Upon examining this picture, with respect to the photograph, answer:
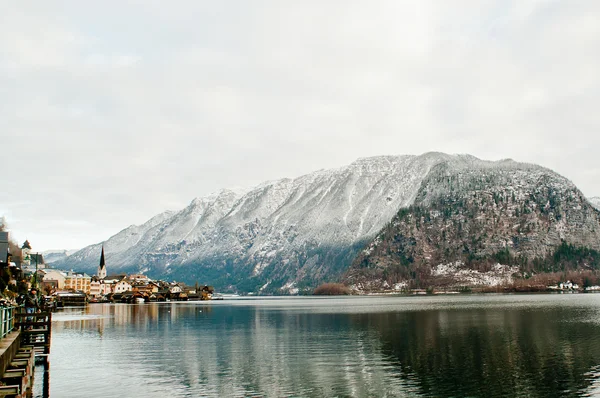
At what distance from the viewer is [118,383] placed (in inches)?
2409

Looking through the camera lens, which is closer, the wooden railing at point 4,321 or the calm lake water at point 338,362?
the wooden railing at point 4,321

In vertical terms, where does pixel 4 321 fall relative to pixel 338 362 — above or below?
above

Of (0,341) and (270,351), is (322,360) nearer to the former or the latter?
(270,351)

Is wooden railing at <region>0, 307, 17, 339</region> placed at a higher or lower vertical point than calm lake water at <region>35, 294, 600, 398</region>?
higher

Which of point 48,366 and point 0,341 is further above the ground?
point 0,341

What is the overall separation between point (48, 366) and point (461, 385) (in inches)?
2075

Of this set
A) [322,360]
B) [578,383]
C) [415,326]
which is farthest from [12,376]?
[415,326]

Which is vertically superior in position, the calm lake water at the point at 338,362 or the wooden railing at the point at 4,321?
the wooden railing at the point at 4,321

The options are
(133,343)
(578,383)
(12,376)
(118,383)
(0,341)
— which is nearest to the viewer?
(12,376)

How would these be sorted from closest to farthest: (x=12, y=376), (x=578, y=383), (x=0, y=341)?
(x=12, y=376), (x=0, y=341), (x=578, y=383)

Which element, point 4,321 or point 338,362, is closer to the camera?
point 4,321

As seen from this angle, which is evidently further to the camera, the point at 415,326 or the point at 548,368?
the point at 415,326

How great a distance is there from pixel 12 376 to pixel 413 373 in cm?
4006

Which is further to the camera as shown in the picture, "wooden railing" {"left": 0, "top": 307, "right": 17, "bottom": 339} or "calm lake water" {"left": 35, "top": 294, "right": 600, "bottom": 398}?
"calm lake water" {"left": 35, "top": 294, "right": 600, "bottom": 398}
